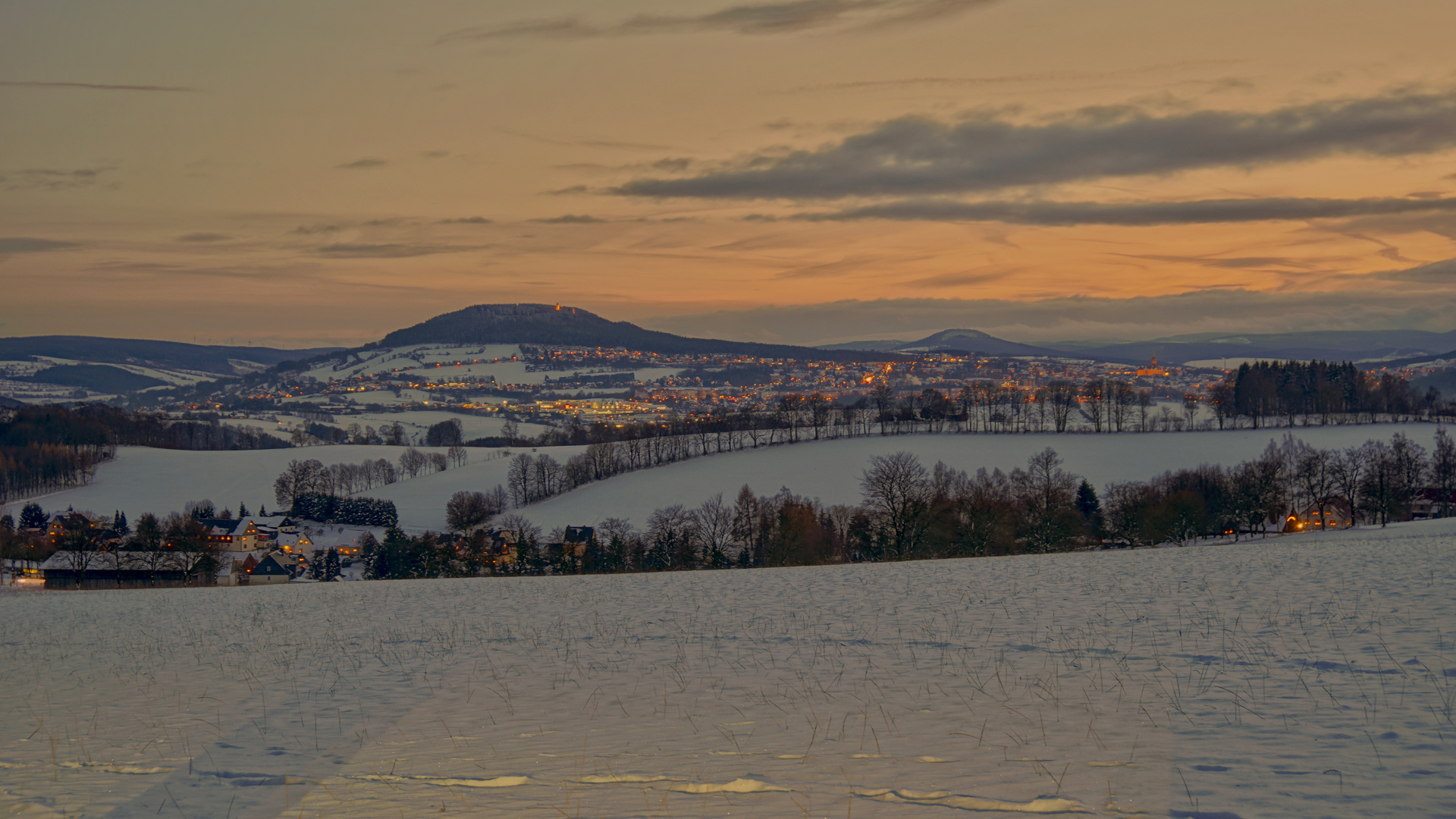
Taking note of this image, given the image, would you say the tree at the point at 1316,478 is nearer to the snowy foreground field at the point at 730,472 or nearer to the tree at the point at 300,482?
the snowy foreground field at the point at 730,472

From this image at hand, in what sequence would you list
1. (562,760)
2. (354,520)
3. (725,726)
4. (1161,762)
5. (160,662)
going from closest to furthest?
1. (1161,762)
2. (562,760)
3. (725,726)
4. (160,662)
5. (354,520)

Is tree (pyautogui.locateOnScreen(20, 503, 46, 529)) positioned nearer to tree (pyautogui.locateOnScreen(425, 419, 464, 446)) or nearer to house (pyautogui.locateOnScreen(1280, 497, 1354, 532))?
tree (pyautogui.locateOnScreen(425, 419, 464, 446))

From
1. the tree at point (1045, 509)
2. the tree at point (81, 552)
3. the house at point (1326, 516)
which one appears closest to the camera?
the tree at point (81, 552)

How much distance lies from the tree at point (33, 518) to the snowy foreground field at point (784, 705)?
8206 cm

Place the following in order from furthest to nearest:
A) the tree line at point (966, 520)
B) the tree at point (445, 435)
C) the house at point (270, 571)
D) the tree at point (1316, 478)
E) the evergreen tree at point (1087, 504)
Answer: the tree at point (445, 435) → the evergreen tree at point (1087, 504) → the tree at point (1316, 478) → the house at point (270, 571) → the tree line at point (966, 520)

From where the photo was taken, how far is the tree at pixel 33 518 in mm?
86688

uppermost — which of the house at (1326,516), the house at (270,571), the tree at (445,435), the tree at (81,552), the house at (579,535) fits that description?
the tree at (445,435)

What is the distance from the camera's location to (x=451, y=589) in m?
25.9

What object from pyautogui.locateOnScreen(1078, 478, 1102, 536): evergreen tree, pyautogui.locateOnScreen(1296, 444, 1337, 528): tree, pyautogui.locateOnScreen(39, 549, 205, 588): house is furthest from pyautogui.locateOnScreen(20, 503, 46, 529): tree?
pyautogui.locateOnScreen(1296, 444, 1337, 528): tree

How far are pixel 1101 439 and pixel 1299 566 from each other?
98599mm

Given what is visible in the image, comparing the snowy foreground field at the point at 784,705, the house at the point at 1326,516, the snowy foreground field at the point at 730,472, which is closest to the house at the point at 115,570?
the snowy foreground field at the point at 784,705

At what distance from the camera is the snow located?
8944cm

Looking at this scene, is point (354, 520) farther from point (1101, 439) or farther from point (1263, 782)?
point (1263, 782)

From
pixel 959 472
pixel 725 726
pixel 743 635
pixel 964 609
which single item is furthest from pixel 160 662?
pixel 959 472
